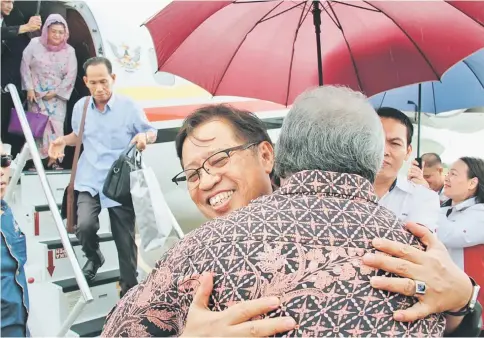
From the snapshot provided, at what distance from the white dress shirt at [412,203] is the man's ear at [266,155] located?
2.82ft

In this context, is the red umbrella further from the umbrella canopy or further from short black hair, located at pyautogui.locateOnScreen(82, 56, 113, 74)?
short black hair, located at pyautogui.locateOnScreen(82, 56, 113, 74)

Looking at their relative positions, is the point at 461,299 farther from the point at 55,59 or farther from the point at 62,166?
the point at 62,166

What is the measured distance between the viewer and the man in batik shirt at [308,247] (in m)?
1.00

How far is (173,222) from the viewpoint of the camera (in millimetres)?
4098

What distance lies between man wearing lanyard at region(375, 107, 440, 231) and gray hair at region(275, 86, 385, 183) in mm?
1413

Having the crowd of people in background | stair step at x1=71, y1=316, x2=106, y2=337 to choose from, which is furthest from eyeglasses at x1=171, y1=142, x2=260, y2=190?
stair step at x1=71, y1=316, x2=106, y2=337

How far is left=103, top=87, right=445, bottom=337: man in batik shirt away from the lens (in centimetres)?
100

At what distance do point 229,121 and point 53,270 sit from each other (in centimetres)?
255

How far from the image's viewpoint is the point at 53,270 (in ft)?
12.1

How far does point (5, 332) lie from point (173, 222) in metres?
1.52

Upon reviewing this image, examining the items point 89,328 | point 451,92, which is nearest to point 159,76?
point 89,328

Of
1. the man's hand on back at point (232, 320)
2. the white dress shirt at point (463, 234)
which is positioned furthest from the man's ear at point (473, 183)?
the man's hand on back at point (232, 320)

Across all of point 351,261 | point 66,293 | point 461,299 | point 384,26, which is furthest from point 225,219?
point 66,293

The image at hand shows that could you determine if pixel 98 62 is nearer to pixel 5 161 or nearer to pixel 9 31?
pixel 9 31
